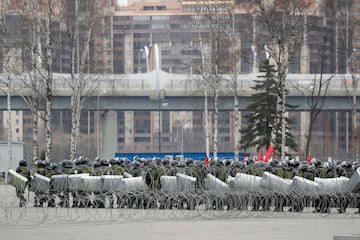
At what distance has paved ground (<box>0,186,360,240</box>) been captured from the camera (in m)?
19.6

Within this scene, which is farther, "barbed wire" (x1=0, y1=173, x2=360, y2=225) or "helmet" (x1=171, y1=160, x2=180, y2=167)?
"helmet" (x1=171, y1=160, x2=180, y2=167)

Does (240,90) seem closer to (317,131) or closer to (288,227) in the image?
(288,227)

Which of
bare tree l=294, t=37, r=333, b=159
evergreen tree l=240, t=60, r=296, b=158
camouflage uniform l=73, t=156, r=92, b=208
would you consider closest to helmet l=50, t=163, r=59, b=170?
camouflage uniform l=73, t=156, r=92, b=208

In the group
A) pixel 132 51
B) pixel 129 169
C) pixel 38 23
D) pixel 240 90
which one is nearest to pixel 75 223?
pixel 129 169

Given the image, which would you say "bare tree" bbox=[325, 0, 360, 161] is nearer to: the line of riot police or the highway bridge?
the highway bridge

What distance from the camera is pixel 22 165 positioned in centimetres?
3062

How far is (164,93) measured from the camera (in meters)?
74.9

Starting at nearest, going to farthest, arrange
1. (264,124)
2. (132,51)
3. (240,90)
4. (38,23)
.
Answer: (38,23), (264,124), (240,90), (132,51)

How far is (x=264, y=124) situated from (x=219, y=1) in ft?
29.6

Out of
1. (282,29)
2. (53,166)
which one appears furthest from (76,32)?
(53,166)

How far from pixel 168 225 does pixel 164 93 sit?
2083 inches

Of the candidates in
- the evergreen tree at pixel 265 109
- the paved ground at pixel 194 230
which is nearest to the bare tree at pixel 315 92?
the evergreen tree at pixel 265 109

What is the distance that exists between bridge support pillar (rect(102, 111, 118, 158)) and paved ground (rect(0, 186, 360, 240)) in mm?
50769

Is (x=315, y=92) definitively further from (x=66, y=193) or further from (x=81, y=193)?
(x=66, y=193)
